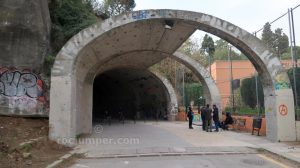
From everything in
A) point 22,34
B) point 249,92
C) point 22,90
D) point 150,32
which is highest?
point 150,32

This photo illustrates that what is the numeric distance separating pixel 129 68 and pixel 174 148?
1700cm

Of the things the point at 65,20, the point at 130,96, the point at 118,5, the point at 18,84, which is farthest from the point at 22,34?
the point at 118,5

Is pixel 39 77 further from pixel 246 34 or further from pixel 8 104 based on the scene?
pixel 246 34

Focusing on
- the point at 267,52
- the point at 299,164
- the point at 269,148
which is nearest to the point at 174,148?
the point at 269,148

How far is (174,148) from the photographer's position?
1360cm

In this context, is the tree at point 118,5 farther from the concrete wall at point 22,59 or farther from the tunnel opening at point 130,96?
the concrete wall at point 22,59

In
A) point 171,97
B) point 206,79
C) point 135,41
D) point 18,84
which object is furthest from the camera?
point 171,97

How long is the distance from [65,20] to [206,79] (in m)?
10.5

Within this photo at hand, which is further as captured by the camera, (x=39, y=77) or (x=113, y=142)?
(x=39, y=77)

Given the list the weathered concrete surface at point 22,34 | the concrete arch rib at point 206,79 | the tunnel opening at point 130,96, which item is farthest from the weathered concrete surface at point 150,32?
the tunnel opening at point 130,96

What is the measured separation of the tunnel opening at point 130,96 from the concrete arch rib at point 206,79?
18.0 ft

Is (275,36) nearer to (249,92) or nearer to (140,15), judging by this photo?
(249,92)

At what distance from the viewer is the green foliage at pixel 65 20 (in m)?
19.9

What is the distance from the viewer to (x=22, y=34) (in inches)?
665
